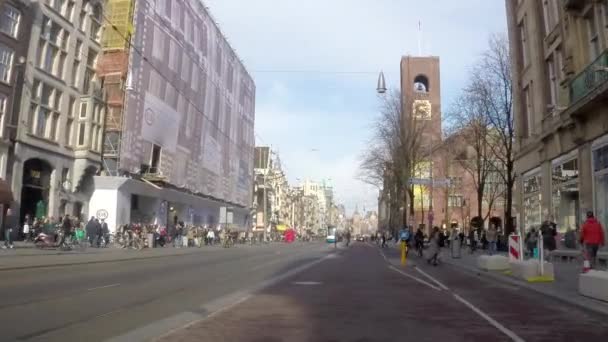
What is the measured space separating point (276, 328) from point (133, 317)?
237cm

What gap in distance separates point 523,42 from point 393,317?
27969 millimetres

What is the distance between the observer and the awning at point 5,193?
30.3 metres

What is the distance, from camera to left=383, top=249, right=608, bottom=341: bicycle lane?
755cm

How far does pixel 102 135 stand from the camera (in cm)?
4144

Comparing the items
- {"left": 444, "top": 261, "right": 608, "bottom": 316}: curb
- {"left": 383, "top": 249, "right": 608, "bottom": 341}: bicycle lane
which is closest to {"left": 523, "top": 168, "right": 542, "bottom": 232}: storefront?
{"left": 444, "top": 261, "right": 608, "bottom": 316}: curb

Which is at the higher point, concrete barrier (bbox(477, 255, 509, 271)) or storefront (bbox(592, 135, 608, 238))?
storefront (bbox(592, 135, 608, 238))

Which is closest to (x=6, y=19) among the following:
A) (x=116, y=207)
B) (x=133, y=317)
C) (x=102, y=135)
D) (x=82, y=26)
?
(x=82, y=26)

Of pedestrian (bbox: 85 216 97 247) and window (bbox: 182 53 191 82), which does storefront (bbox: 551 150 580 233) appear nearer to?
pedestrian (bbox: 85 216 97 247)

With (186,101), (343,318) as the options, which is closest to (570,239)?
(343,318)

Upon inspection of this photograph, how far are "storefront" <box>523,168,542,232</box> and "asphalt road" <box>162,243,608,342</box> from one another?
17.3m

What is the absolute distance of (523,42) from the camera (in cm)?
3225

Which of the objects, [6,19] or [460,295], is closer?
[460,295]

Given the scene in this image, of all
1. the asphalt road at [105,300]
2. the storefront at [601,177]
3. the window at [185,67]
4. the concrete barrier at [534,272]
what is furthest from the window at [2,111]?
the storefront at [601,177]

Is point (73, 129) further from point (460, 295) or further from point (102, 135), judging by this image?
point (460, 295)
